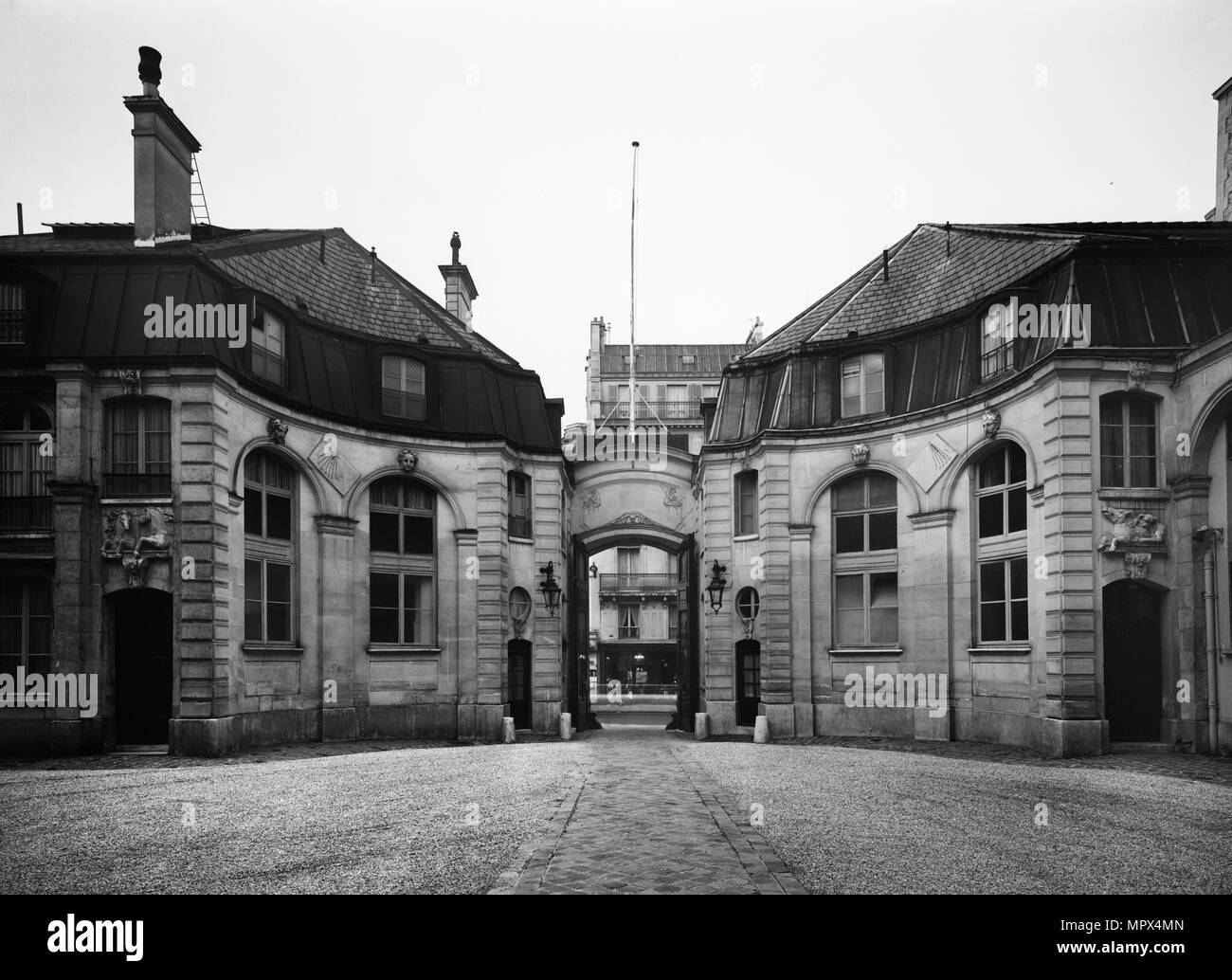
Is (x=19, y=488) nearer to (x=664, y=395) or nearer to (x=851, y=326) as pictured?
(x=851, y=326)

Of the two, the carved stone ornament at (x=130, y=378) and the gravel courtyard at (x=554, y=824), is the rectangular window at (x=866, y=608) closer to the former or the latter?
the gravel courtyard at (x=554, y=824)

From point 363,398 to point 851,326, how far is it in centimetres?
1338

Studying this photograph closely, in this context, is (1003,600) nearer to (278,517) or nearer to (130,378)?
(278,517)

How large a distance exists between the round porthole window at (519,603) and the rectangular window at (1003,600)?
12.1 meters

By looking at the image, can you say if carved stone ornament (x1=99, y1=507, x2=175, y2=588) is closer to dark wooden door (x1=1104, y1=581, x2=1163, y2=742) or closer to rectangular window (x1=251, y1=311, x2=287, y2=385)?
rectangular window (x1=251, y1=311, x2=287, y2=385)

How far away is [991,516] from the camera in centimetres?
2352

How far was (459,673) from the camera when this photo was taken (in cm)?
2675

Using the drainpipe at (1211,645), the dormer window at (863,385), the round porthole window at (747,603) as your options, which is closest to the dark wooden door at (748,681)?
the round porthole window at (747,603)

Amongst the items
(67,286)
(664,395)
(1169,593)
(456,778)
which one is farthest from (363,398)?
(664,395)

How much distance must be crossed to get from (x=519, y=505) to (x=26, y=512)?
499 inches

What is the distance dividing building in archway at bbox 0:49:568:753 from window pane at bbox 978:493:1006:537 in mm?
11604

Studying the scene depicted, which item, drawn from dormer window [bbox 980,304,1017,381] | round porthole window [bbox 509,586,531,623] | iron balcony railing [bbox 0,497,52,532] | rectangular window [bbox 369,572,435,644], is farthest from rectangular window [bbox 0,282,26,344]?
dormer window [bbox 980,304,1017,381]

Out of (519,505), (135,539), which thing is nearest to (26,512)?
(135,539)

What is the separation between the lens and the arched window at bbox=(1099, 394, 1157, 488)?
2034 centimetres
